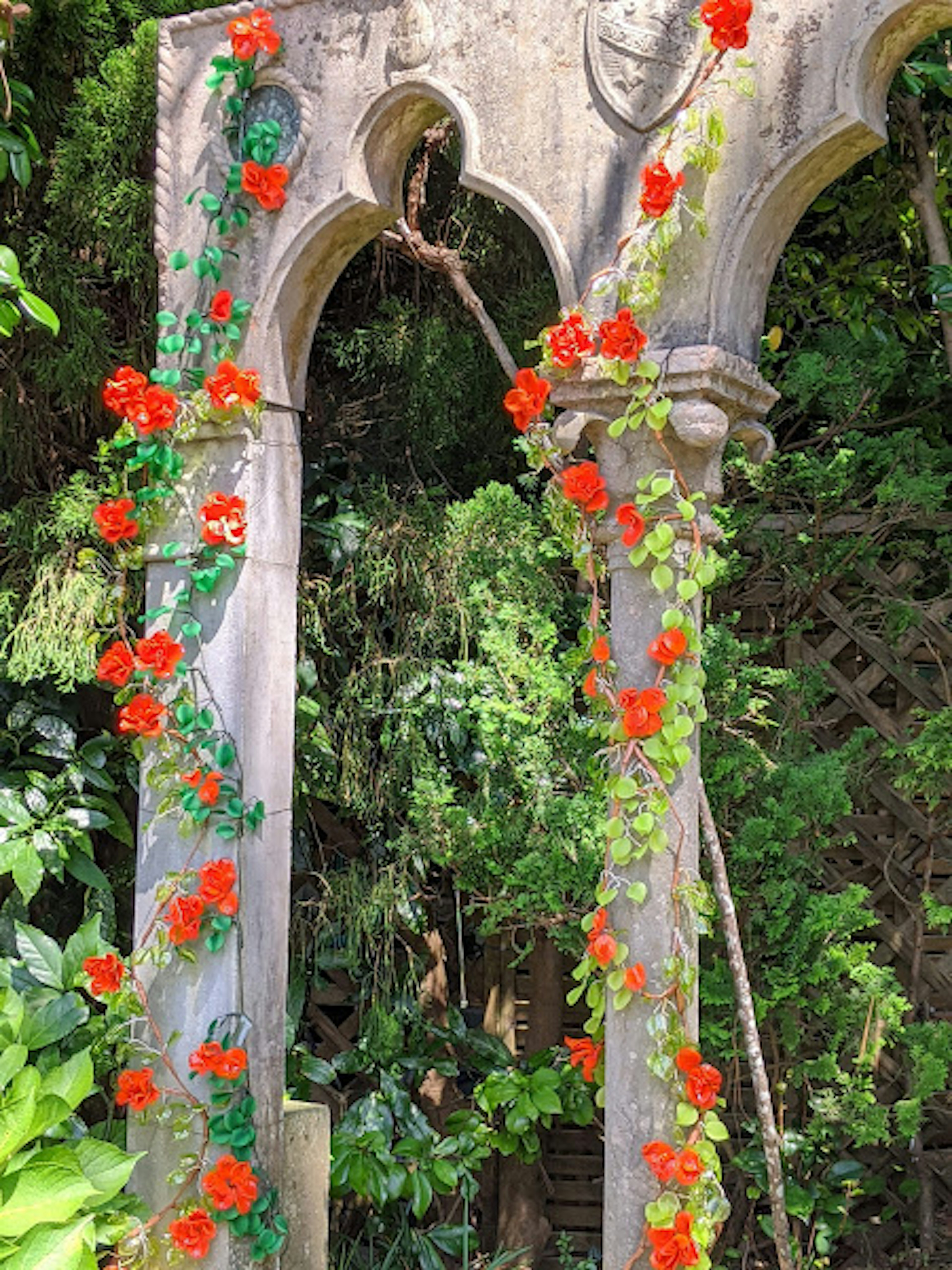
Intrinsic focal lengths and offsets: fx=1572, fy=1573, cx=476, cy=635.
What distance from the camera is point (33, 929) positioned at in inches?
149

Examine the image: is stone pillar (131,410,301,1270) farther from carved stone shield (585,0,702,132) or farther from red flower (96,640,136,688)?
carved stone shield (585,0,702,132)

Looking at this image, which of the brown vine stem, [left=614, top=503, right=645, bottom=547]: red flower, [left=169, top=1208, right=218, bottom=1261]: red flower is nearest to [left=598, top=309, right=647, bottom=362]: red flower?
[left=614, top=503, right=645, bottom=547]: red flower

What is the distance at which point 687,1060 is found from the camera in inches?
108

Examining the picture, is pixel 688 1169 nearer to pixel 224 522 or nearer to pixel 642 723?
pixel 642 723

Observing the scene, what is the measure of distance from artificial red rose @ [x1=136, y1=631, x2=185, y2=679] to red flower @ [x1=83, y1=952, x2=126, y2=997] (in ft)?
1.97

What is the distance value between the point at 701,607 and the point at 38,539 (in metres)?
2.09

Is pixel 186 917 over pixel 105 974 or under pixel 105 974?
over

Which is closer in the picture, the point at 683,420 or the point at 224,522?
the point at 683,420

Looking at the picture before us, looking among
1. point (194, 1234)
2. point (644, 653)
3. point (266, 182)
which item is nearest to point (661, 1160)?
point (644, 653)

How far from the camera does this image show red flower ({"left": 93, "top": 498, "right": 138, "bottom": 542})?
11.1 feet

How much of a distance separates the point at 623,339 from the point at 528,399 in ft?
0.71

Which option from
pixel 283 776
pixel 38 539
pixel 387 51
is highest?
pixel 387 51

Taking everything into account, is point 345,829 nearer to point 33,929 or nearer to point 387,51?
point 33,929

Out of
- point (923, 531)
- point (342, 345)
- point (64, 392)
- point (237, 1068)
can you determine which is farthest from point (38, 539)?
point (923, 531)
